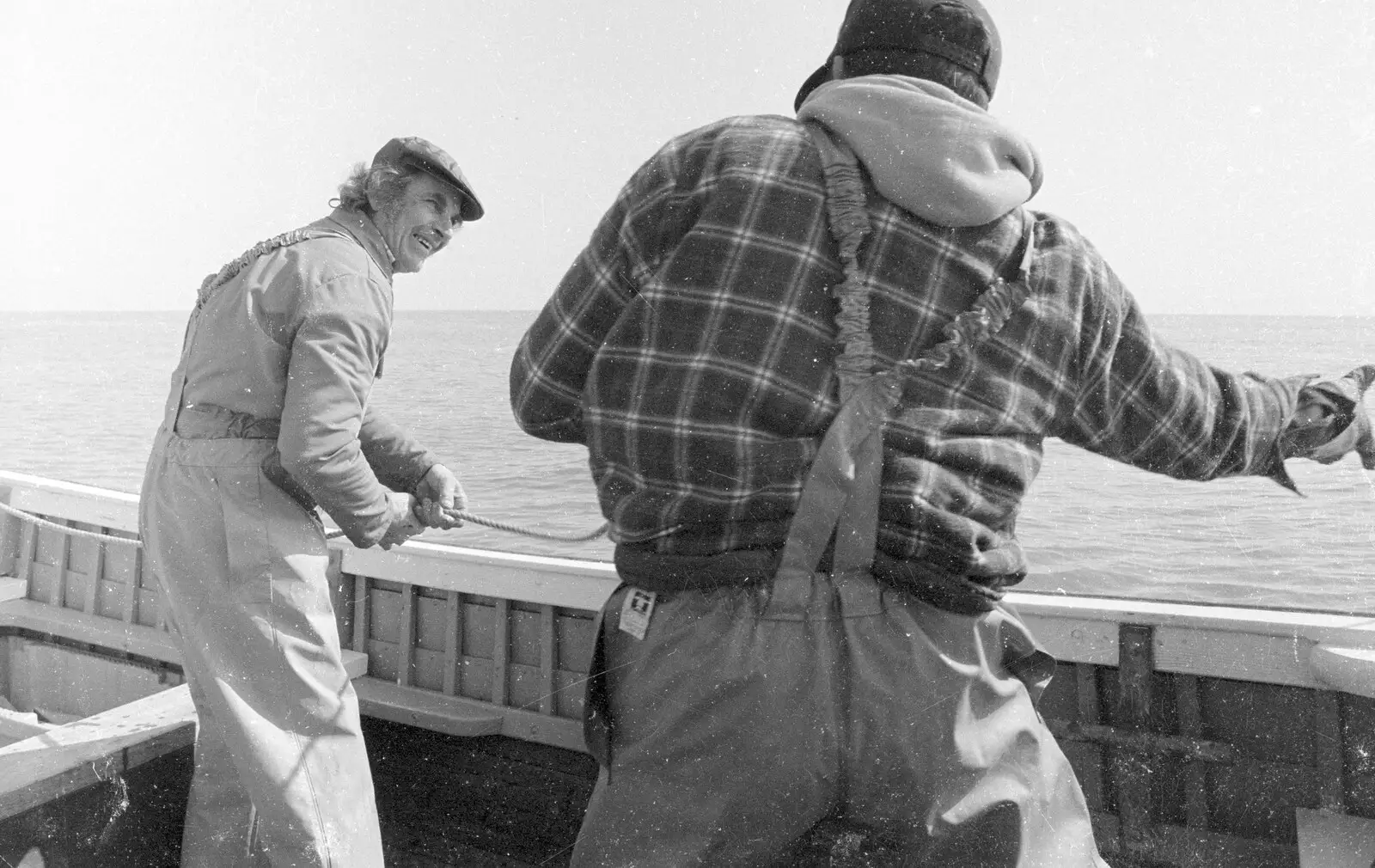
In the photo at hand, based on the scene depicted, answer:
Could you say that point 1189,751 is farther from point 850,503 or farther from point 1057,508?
point 1057,508

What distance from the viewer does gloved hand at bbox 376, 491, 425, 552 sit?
2.39 metres

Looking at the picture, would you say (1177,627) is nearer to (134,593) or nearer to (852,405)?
(852,405)

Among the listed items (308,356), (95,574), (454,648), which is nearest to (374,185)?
(308,356)

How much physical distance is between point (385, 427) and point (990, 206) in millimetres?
1764

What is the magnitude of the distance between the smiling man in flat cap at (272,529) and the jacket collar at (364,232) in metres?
0.05

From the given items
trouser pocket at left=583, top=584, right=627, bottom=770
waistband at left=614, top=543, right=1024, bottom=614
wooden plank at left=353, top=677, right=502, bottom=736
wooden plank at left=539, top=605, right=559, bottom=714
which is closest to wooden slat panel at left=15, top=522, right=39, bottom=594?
wooden plank at left=353, top=677, right=502, bottom=736

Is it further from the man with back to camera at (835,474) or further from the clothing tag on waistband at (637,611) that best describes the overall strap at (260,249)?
the clothing tag on waistband at (637,611)

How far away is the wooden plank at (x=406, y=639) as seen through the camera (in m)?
3.26

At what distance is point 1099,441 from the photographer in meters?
1.48

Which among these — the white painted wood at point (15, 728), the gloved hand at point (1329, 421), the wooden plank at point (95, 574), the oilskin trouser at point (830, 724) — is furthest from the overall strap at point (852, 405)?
the wooden plank at point (95, 574)

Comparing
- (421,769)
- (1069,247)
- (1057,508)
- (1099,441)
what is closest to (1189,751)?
(1099,441)

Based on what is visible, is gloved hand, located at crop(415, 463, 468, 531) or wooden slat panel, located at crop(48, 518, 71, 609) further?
wooden slat panel, located at crop(48, 518, 71, 609)

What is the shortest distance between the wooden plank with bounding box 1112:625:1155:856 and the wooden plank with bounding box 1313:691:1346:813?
1.08ft

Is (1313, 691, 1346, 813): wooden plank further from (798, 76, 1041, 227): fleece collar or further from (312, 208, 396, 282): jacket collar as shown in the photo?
(312, 208, 396, 282): jacket collar
